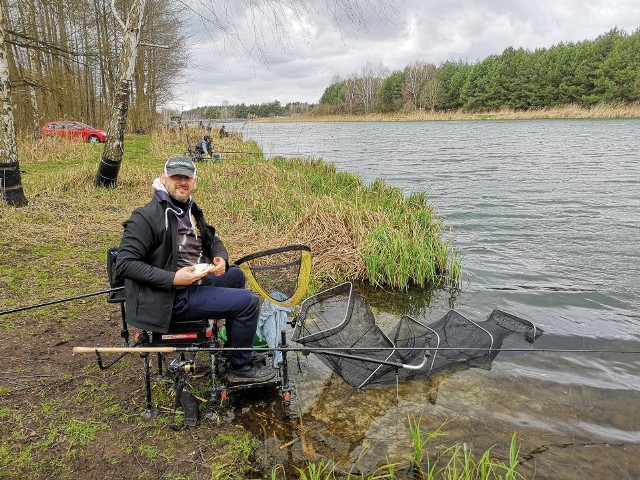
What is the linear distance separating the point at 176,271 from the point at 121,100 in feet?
26.2

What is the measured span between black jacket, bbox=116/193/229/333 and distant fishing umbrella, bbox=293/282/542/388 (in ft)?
3.72

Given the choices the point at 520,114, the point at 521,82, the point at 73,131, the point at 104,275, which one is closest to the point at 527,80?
the point at 521,82

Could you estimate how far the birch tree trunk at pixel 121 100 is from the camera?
9641mm

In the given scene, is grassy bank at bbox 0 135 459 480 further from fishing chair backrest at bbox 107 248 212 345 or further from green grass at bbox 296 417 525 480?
fishing chair backrest at bbox 107 248 212 345

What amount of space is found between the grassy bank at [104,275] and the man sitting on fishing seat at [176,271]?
714mm

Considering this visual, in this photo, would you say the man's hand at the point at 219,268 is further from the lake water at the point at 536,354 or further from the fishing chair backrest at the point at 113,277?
the lake water at the point at 536,354

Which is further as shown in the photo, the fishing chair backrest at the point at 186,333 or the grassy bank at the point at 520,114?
the grassy bank at the point at 520,114

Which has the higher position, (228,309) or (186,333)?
(228,309)

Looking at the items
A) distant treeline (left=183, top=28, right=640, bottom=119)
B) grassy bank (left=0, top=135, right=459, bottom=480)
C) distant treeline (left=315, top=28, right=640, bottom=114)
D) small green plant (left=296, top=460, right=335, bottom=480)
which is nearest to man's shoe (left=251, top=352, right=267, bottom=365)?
grassy bank (left=0, top=135, right=459, bottom=480)

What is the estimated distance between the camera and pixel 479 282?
7.20 meters

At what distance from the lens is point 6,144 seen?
26.0 ft

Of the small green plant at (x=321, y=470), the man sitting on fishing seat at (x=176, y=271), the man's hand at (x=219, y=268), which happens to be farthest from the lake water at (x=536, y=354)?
the man's hand at (x=219, y=268)

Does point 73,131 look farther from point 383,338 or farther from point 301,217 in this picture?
point 383,338

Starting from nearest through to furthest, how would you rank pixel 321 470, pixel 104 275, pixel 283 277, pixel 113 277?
pixel 321 470 < pixel 113 277 < pixel 283 277 < pixel 104 275
